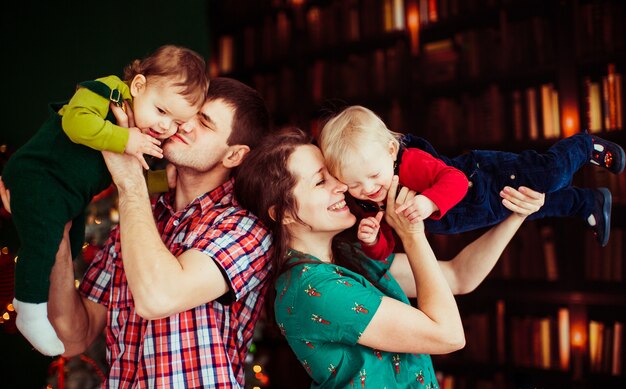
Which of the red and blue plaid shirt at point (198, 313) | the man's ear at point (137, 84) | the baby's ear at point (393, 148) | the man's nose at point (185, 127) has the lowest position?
the red and blue plaid shirt at point (198, 313)

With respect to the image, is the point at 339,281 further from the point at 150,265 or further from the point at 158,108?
the point at 158,108

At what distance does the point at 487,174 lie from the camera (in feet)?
5.39

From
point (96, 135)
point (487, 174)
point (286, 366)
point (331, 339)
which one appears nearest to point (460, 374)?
point (286, 366)

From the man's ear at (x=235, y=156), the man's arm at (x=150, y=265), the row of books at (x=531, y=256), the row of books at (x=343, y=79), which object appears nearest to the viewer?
the man's arm at (x=150, y=265)

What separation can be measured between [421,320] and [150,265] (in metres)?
0.60

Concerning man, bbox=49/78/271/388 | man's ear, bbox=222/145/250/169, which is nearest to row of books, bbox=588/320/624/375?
man, bbox=49/78/271/388

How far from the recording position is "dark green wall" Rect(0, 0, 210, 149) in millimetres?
3396

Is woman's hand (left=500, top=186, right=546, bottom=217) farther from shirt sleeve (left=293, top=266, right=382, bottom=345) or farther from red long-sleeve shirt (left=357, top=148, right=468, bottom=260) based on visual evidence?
shirt sleeve (left=293, top=266, right=382, bottom=345)

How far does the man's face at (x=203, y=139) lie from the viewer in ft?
4.83

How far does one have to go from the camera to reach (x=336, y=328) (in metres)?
1.24

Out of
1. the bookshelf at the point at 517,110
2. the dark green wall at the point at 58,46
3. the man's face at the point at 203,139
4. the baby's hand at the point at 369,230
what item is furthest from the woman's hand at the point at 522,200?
the dark green wall at the point at 58,46

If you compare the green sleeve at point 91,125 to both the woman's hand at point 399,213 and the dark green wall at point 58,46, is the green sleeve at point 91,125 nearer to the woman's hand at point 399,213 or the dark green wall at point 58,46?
the woman's hand at point 399,213

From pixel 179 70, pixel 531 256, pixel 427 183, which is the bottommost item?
pixel 531 256

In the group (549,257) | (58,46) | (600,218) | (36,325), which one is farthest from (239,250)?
(58,46)
